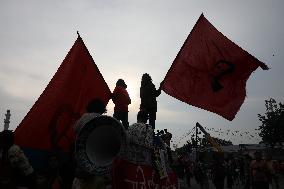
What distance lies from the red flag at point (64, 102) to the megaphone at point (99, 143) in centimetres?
195

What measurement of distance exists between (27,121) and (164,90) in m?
2.94

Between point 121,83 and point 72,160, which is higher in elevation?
point 121,83

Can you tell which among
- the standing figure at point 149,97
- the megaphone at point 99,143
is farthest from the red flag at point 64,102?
the megaphone at point 99,143

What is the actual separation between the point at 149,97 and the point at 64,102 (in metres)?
2.24

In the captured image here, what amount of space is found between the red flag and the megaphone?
1.95 m

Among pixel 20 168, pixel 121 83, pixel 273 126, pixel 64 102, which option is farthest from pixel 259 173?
pixel 273 126

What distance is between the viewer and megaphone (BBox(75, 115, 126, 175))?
13.0 feet

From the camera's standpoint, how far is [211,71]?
27.3 ft

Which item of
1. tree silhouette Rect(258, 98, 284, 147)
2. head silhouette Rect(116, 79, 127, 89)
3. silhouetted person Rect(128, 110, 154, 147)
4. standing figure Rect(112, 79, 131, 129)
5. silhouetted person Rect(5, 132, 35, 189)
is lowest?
silhouetted person Rect(5, 132, 35, 189)

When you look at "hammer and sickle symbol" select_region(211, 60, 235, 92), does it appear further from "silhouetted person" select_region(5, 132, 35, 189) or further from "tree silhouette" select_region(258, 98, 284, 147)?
"tree silhouette" select_region(258, 98, 284, 147)

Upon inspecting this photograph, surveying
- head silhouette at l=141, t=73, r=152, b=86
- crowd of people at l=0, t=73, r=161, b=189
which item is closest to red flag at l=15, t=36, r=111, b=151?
crowd of people at l=0, t=73, r=161, b=189

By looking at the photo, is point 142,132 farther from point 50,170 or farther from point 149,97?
point 149,97

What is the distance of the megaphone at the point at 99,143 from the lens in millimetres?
3975

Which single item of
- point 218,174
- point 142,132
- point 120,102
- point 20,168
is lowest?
point 20,168
